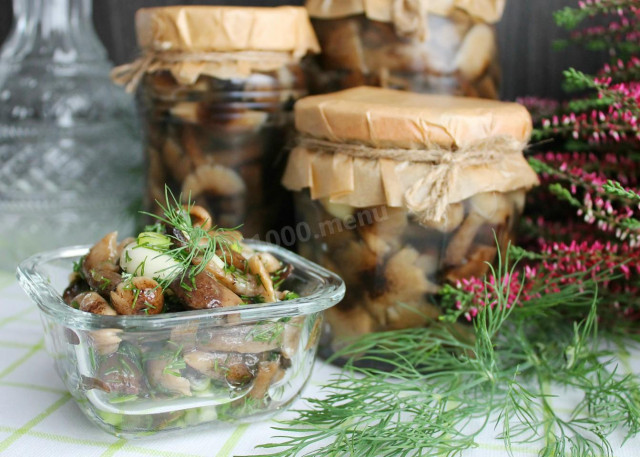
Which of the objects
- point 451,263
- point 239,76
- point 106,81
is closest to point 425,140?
point 451,263

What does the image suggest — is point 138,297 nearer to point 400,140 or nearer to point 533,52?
point 400,140

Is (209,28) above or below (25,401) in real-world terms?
above

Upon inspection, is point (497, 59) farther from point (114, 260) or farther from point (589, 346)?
point (114, 260)

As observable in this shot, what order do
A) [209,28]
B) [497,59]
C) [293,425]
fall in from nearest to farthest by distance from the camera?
[293,425]
[209,28]
[497,59]

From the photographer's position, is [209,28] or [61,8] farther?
[61,8]

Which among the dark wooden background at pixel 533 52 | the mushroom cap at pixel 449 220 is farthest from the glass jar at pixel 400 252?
the dark wooden background at pixel 533 52

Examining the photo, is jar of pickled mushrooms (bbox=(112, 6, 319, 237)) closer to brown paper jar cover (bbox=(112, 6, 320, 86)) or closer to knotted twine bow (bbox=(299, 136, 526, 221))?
brown paper jar cover (bbox=(112, 6, 320, 86))

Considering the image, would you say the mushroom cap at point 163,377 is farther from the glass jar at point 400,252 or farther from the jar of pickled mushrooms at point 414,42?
the jar of pickled mushrooms at point 414,42

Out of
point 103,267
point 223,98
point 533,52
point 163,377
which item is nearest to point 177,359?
point 163,377
